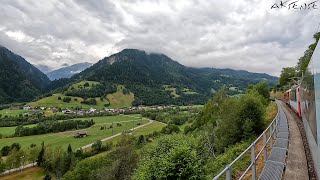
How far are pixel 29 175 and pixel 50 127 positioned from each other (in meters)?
58.6

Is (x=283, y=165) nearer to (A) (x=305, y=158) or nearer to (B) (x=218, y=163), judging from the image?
(A) (x=305, y=158)

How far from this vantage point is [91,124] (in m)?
146

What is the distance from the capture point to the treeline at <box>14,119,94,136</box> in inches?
4847

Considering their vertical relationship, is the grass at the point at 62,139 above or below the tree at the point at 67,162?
above

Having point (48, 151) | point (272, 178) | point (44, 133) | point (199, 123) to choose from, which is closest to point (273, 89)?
point (199, 123)

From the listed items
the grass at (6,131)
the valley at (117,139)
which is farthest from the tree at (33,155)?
the grass at (6,131)

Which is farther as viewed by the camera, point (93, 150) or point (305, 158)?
point (93, 150)

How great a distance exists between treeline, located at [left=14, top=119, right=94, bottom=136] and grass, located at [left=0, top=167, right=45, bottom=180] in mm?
45137

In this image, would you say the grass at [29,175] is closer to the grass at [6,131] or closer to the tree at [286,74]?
the grass at [6,131]

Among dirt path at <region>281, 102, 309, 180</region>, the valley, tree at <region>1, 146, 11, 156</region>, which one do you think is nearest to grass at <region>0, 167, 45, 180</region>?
the valley

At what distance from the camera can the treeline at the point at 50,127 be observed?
123 m

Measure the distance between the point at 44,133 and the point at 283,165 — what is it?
131694mm

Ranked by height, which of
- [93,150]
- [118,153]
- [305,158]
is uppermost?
[305,158]

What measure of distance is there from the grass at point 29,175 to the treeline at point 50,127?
45137mm
